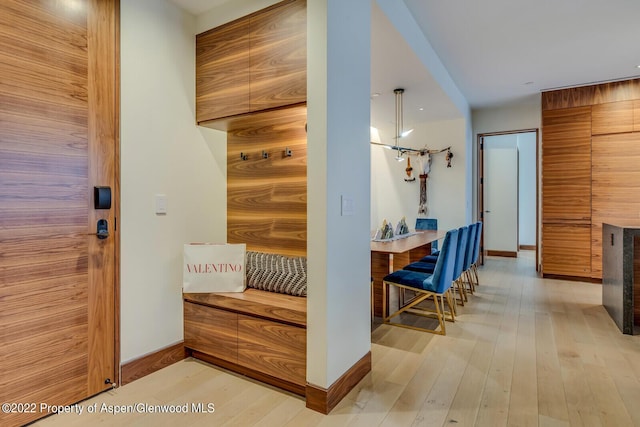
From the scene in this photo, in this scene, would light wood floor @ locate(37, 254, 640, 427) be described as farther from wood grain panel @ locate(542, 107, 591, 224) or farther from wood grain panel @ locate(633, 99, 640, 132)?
wood grain panel @ locate(633, 99, 640, 132)

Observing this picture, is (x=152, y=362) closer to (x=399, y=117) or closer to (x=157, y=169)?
(x=157, y=169)

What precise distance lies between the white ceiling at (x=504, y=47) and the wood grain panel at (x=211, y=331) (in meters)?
2.14

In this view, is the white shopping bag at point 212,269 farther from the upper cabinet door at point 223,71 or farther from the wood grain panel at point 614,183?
the wood grain panel at point 614,183

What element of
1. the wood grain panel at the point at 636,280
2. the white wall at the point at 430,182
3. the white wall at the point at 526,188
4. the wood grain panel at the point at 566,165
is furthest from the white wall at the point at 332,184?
the white wall at the point at 526,188

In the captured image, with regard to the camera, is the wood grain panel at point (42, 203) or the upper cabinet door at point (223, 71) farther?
the upper cabinet door at point (223, 71)

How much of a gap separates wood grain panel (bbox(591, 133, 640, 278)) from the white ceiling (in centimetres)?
88

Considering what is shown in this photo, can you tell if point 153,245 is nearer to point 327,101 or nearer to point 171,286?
point 171,286

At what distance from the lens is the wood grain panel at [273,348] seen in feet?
6.35

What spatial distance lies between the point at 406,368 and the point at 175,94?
247 centimetres

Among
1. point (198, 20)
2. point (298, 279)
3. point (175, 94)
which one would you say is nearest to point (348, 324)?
point (298, 279)

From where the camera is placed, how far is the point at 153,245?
2.28m

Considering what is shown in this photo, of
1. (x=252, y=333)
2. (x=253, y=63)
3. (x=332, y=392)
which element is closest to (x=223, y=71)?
(x=253, y=63)

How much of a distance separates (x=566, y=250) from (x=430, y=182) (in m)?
2.15

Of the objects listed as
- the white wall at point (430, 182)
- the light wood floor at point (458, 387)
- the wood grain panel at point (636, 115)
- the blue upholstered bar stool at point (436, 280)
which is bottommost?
the light wood floor at point (458, 387)
